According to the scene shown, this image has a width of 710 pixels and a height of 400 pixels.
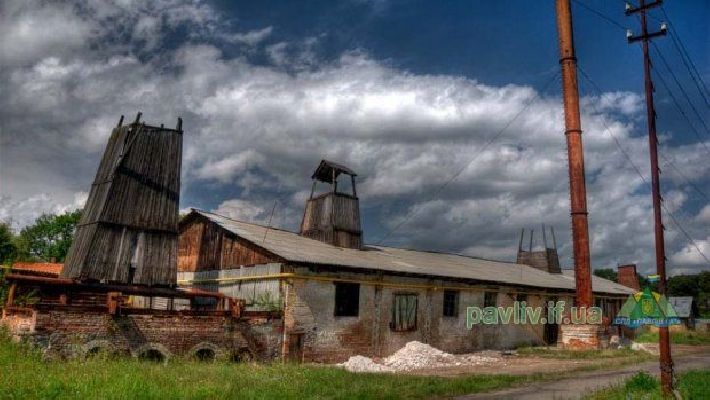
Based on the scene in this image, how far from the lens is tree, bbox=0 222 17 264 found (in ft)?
113

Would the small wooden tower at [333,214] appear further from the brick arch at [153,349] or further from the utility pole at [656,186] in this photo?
the utility pole at [656,186]

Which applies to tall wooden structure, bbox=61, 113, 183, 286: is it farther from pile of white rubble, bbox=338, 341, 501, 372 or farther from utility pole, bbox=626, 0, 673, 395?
utility pole, bbox=626, 0, 673, 395

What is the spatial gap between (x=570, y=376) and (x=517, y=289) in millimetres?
11758

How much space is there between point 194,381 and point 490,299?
1808 centimetres

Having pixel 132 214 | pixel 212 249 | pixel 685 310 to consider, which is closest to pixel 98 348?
pixel 132 214

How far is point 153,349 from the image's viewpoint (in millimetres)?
15078

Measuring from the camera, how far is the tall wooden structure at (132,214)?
693 inches

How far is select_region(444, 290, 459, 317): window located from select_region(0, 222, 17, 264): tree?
2727 centimetres

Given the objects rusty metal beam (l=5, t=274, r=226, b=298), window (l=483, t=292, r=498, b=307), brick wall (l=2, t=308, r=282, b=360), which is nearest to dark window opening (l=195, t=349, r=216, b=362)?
brick wall (l=2, t=308, r=282, b=360)

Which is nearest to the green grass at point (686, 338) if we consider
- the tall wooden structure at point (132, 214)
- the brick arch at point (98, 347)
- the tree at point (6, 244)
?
the tall wooden structure at point (132, 214)

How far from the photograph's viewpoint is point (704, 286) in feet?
315

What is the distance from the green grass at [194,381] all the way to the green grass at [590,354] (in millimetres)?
8795

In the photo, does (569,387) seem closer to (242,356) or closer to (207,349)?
(242,356)

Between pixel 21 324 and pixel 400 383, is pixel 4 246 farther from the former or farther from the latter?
pixel 400 383
